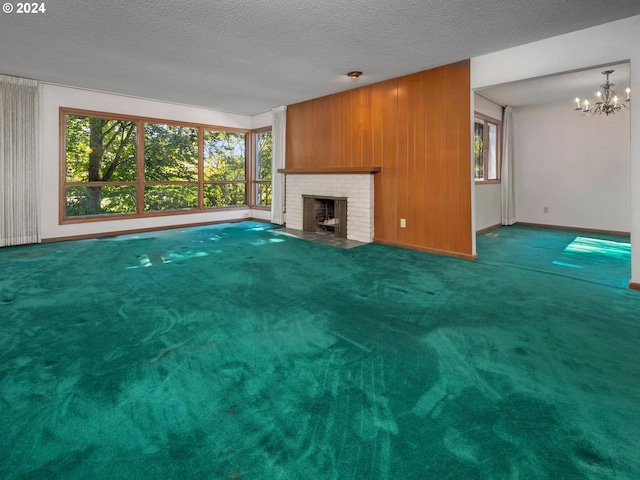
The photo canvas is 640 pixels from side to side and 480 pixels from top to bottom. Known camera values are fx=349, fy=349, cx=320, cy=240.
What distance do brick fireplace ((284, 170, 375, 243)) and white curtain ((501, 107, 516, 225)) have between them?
3642mm

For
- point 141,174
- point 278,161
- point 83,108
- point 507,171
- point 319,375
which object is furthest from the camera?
point 278,161

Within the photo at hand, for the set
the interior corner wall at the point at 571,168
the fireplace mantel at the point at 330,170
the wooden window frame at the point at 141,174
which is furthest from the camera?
the interior corner wall at the point at 571,168

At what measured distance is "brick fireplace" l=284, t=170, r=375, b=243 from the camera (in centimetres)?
575

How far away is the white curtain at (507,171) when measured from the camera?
7402mm

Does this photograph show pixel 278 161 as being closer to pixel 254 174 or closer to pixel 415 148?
pixel 254 174

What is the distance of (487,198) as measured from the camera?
7.08 m

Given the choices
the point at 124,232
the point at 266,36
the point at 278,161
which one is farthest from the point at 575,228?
the point at 124,232

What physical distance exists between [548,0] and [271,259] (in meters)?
3.85

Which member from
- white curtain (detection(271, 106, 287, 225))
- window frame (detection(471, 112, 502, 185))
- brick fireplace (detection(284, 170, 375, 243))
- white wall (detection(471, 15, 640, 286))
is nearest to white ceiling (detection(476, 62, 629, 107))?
window frame (detection(471, 112, 502, 185))

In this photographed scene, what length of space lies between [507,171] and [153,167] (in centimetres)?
739

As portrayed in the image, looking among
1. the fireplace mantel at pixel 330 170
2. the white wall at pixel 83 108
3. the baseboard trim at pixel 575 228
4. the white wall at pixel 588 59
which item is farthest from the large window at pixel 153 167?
the baseboard trim at pixel 575 228

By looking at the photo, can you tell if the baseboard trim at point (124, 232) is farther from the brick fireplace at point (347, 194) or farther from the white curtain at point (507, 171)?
the white curtain at point (507, 171)

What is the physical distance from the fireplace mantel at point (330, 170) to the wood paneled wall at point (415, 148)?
0.64 ft

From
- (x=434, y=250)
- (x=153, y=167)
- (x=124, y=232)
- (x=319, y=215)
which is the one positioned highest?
(x=153, y=167)
